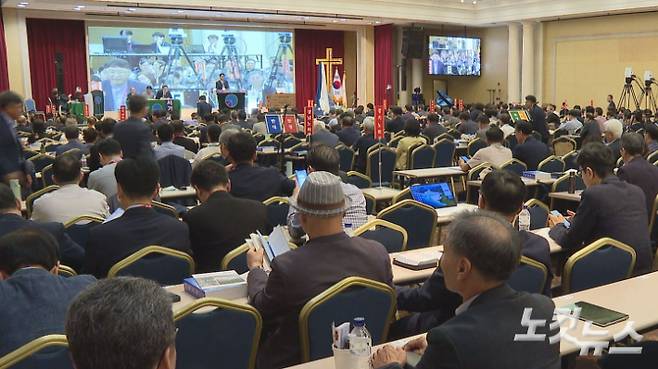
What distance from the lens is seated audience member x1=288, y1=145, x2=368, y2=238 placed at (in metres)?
3.94

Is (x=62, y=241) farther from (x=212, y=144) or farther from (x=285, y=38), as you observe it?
(x=285, y=38)

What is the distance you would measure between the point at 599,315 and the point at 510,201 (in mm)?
696

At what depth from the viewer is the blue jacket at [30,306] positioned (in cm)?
237

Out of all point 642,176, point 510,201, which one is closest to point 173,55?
point 642,176

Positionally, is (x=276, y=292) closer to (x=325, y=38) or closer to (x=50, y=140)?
(x=50, y=140)

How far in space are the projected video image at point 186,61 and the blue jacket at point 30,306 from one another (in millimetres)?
17171

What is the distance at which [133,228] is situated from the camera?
356 cm

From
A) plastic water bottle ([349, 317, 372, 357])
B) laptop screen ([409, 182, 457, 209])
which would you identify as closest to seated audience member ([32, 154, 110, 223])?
laptop screen ([409, 182, 457, 209])

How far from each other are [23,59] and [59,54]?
1208 mm

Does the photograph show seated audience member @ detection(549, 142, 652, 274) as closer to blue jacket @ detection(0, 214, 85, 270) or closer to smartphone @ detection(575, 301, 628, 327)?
smartphone @ detection(575, 301, 628, 327)

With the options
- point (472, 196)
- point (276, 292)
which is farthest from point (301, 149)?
point (276, 292)

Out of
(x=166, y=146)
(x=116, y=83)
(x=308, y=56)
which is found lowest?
(x=166, y=146)

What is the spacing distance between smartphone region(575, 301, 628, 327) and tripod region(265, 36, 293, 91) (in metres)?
20.6

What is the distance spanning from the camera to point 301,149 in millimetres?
10281
